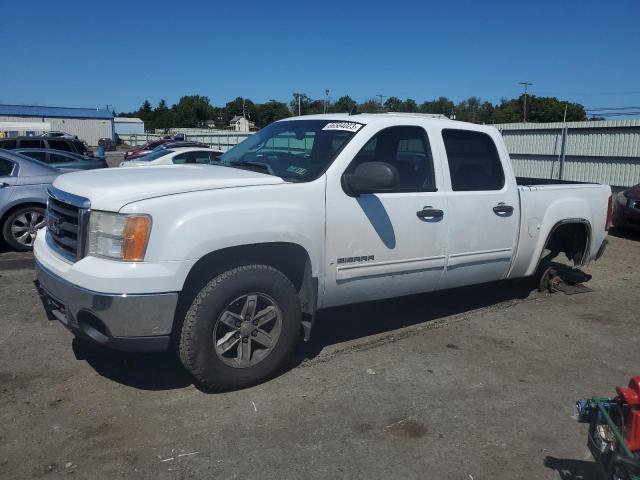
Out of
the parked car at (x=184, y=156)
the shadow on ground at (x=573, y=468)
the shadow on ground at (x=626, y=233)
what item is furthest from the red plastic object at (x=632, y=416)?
the parked car at (x=184, y=156)

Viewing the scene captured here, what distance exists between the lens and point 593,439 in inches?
104

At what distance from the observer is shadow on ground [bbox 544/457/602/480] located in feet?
10.1

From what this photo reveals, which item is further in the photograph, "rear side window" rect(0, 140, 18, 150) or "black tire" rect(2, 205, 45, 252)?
"rear side window" rect(0, 140, 18, 150)

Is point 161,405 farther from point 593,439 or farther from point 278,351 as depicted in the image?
point 593,439

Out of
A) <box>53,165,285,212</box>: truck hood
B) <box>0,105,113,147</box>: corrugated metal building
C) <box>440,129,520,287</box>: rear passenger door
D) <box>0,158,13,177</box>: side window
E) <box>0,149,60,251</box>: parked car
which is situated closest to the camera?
<box>53,165,285,212</box>: truck hood

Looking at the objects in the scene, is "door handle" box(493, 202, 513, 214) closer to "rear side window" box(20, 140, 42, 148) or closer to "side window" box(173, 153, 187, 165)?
"side window" box(173, 153, 187, 165)

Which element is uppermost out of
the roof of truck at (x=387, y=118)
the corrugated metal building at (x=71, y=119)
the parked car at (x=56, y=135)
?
the corrugated metal building at (x=71, y=119)

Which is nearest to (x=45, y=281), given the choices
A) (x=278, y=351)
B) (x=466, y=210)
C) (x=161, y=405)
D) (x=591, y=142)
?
(x=161, y=405)

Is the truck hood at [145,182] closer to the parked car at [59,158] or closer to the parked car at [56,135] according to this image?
the parked car at [59,158]

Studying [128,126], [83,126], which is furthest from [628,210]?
[128,126]

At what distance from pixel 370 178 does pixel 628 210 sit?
8.71 metres

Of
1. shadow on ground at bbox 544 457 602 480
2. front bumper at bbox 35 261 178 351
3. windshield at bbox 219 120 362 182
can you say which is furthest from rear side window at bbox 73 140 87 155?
shadow on ground at bbox 544 457 602 480

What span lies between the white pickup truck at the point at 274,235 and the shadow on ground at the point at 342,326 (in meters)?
0.59

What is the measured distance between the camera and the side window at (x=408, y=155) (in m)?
4.57
